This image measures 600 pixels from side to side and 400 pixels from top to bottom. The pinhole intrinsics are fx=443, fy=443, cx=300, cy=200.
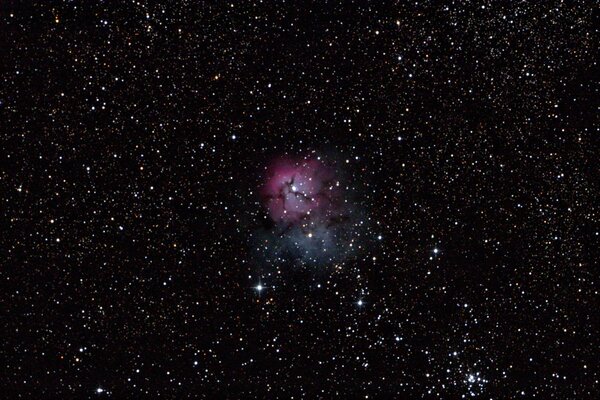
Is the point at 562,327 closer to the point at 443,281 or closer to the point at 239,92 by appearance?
the point at 443,281

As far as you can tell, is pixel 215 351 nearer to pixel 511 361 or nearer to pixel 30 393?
pixel 30 393

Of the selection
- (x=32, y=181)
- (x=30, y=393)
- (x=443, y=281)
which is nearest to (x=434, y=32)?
(x=443, y=281)

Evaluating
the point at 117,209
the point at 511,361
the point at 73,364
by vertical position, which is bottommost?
the point at 511,361

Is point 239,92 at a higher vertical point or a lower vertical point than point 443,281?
higher
